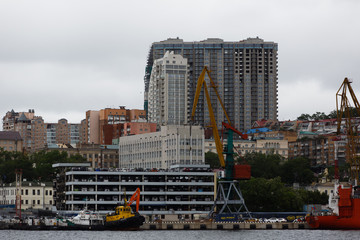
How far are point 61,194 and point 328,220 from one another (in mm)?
58503

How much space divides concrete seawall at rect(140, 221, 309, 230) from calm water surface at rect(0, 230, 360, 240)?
424cm

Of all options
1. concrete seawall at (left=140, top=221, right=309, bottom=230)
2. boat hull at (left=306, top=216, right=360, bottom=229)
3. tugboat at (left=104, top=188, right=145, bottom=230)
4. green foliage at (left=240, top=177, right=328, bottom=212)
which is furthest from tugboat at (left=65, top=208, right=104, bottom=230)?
green foliage at (left=240, top=177, right=328, bottom=212)

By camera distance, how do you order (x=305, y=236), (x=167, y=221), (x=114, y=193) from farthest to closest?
(x=114, y=193) → (x=167, y=221) → (x=305, y=236)

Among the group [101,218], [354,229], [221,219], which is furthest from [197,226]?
[354,229]

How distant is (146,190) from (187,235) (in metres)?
39.6

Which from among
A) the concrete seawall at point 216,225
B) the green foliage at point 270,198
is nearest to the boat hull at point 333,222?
the concrete seawall at point 216,225

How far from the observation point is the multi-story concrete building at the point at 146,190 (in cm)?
17350

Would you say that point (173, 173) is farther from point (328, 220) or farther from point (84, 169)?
point (328, 220)

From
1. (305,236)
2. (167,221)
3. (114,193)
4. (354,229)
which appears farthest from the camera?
(114,193)

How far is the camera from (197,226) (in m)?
155

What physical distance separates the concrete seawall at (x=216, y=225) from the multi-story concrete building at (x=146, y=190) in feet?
63.1

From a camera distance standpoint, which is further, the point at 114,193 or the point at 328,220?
the point at 114,193

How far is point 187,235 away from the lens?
139 m

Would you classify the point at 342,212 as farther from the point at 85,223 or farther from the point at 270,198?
the point at 85,223
